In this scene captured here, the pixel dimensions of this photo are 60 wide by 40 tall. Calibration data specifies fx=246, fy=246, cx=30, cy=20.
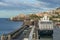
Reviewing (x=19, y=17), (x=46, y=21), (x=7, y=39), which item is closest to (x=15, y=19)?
(x=19, y=17)

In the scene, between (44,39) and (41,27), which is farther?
(41,27)

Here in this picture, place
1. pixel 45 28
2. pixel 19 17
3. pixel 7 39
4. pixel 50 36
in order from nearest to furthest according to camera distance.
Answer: pixel 7 39 < pixel 50 36 < pixel 45 28 < pixel 19 17

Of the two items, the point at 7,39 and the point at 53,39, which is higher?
the point at 7,39

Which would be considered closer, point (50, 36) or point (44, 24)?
point (50, 36)

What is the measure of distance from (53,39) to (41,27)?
6974mm

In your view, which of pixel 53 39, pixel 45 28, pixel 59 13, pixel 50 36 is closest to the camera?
pixel 53 39

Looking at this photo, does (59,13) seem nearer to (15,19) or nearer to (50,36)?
(15,19)

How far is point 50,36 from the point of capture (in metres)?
34.4

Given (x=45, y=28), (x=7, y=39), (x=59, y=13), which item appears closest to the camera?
(x=7, y=39)

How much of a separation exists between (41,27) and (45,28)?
24.9 inches

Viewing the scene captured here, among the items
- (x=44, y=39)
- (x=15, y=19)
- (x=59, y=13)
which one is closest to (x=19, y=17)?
(x=15, y=19)

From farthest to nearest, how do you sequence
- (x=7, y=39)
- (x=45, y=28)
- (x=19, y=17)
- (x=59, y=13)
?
1. (x=19, y=17)
2. (x=59, y=13)
3. (x=45, y=28)
4. (x=7, y=39)

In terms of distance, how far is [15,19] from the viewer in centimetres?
13788

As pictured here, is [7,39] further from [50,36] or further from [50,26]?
[50,26]
